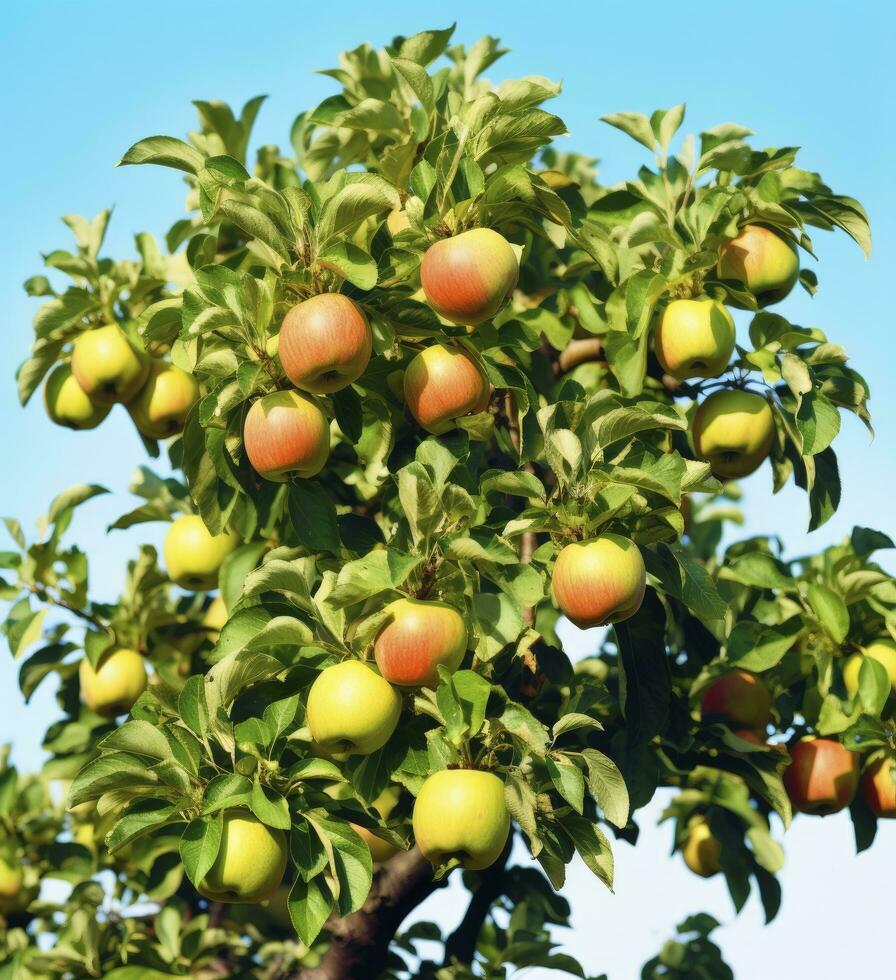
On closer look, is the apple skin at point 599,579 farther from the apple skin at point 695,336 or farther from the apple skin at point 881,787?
the apple skin at point 881,787

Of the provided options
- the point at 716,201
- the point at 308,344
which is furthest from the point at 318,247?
the point at 716,201

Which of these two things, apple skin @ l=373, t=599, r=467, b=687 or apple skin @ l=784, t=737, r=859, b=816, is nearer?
apple skin @ l=373, t=599, r=467, b=687

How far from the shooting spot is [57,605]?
5.76 meters

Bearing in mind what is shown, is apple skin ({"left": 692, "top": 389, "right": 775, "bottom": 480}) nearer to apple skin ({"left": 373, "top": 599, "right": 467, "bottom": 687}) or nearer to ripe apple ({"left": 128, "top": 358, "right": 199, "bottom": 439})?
apple skin ({"left": 373, "top": 599, "right": 467, "bottom": 687})

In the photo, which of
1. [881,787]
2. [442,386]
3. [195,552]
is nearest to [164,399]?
[195,552]

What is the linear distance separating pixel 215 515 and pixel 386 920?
1.63 m

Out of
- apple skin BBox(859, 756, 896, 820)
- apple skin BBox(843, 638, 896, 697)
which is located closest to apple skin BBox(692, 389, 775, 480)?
apple skin BBox(843, 638, 896, 697)

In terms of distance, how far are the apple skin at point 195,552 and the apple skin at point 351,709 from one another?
5.42 feet

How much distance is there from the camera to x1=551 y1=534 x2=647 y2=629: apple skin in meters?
3.71

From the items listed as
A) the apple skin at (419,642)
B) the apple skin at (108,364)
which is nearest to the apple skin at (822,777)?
the apple skin at (419,642)

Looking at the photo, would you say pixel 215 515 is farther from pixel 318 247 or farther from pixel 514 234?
pixel 514 234

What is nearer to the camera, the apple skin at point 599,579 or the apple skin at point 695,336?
the apple skin at point 599,579

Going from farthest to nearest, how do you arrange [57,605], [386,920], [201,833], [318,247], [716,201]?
[57,605]
[386,920]
[716,201]
[318,247]
[201,833]

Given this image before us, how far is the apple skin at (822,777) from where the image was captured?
16.2 feet
